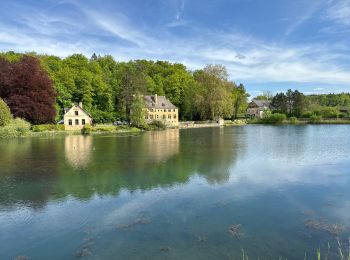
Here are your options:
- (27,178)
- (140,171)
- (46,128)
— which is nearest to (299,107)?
(46,128)

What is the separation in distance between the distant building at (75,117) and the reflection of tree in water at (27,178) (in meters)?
32.4

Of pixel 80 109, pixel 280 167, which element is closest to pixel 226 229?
pixel 280 167

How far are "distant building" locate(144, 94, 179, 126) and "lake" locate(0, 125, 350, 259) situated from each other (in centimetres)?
5278

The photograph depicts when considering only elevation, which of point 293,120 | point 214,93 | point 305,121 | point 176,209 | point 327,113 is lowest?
point 176,209

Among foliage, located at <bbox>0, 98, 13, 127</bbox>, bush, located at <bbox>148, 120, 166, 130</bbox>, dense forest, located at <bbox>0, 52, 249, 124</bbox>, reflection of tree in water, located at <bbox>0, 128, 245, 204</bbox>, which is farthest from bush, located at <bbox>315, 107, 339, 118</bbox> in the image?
foliage, located at <bbox>0, 98, 13, 127</bbox>

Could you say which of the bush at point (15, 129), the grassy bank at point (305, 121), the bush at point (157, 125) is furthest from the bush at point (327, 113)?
the bush at point (15, 129)

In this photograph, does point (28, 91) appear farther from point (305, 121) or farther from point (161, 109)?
point (305, 121)

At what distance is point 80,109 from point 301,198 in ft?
177

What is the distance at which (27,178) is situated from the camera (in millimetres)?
18938

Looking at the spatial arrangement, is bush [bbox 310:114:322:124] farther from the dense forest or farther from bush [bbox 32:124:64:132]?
bush [bbox 32:124:64:132]

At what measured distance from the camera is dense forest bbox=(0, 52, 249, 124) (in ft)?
178

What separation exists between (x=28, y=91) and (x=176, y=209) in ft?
161

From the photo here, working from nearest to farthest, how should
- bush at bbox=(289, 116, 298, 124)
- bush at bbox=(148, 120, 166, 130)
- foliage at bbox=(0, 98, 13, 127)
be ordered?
foliage at bbox=(0, 98, 13, 127)
bush at bbox=(148, 120, 166, 130)
bush at bbox=(289, 116, 298, 124)

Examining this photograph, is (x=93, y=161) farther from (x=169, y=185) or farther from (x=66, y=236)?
(x=66, y=236)
